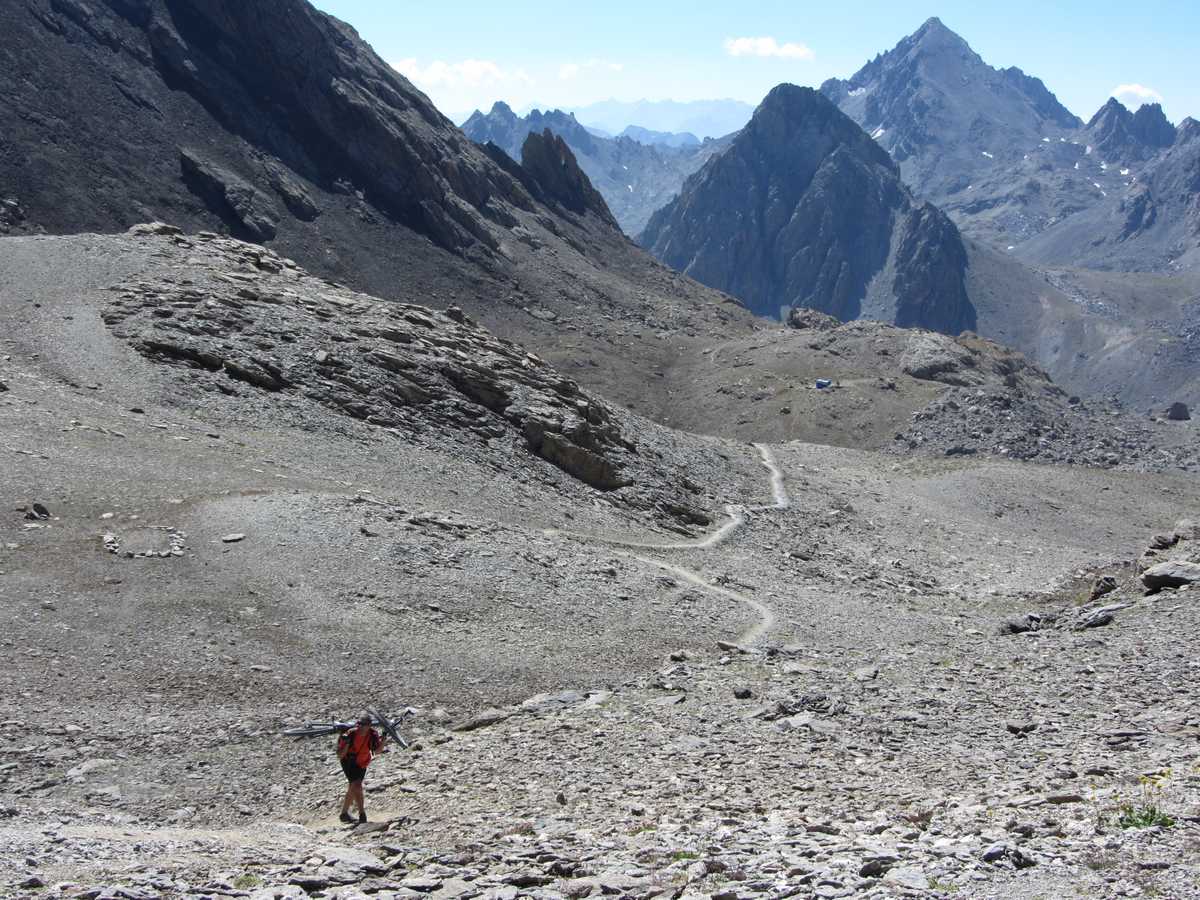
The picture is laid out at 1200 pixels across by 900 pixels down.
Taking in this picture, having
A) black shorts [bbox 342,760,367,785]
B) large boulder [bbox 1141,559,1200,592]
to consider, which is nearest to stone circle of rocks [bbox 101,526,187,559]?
black shorts [bbox 342,760,367,785]

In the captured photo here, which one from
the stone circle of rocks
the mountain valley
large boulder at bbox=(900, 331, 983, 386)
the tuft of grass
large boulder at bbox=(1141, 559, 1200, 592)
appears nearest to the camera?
the tuft of grass

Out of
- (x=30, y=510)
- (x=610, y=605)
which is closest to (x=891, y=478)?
(x=610, y=605)

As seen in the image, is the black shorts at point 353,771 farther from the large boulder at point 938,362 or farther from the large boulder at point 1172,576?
the large boulder at point 938,362

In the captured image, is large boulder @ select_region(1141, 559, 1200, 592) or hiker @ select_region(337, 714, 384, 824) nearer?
hiker @ select_region(337, 714, 384, 824)

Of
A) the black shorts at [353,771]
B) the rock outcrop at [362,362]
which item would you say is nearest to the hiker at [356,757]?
the black shorts at [353,771]

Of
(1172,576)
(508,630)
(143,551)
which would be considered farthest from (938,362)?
(143,551)

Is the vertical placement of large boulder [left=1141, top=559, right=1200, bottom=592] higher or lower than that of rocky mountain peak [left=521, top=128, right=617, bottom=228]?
lower

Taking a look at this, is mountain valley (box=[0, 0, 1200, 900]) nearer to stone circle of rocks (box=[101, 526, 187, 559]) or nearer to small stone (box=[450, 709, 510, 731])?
small stone (box=[450, 709, 510, 731])

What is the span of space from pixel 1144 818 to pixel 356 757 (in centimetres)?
999

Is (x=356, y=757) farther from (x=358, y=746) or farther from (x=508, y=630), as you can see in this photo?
(x=508, y=630)

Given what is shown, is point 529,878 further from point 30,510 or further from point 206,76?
point 206,76

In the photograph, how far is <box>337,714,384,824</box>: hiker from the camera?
1605 cm

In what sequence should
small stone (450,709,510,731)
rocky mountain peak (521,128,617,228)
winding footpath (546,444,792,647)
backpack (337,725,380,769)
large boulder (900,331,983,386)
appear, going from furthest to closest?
rocky mountain peak (521,128,617,228), large boulder (900,331,983,386), winding footpath (546,444,792,647), small stone (450,709,510,731), backpack (337,725,380,769)

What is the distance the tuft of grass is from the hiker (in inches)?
375
